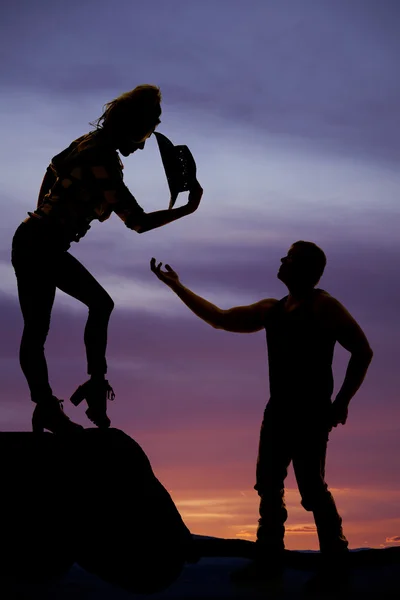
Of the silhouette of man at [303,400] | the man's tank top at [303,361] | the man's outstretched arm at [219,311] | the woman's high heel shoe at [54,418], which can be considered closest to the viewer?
the silhouette of man at [303,400]

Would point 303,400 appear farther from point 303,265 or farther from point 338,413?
point 303,265

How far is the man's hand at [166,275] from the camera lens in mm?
6270

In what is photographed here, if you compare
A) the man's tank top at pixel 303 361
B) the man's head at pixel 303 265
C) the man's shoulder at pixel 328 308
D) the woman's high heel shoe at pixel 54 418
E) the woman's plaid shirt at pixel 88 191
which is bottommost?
the woman's high heel shoe at pixel 54 418

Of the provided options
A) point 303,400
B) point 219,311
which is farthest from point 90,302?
point 303,400

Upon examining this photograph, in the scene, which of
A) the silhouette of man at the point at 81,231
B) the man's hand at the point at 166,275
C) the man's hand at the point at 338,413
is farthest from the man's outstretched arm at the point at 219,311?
the man's hand at the point at 338,413

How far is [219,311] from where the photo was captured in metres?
6.23

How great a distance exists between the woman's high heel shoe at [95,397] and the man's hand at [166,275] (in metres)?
0.96

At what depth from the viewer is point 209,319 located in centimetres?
623

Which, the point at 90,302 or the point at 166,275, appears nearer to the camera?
the point at 90,302

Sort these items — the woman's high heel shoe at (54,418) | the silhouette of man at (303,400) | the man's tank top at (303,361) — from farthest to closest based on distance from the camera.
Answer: the woman's high heel shoe at (54,418)
the man's tank top at (303,361)
the silhouette of man at (303,400)

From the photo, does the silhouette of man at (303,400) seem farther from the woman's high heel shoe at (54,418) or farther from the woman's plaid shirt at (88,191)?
the woman's high heel shoe at (54,418)

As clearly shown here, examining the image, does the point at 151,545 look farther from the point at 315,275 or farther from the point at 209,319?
the point at 315,275

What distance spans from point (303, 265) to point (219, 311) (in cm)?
85

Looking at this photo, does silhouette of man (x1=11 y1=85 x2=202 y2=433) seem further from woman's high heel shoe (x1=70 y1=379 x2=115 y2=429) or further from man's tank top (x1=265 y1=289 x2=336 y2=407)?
man's tank top (x1=265 y1=289 x2=336 y2=407)
